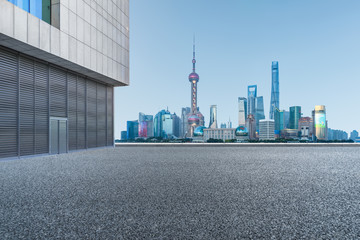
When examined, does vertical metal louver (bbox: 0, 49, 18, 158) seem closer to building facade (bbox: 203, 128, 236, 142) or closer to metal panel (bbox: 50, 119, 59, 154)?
metal panel (bbox: 50, 119, 59, 154)

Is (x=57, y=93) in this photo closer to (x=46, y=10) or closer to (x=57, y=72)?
(x=57, y=72)

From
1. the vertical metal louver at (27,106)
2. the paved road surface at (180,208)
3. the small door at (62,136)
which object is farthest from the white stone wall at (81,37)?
the paved road surface at (180,208)

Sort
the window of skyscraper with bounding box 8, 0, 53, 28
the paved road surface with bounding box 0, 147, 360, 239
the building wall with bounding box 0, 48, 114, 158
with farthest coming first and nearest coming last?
the window of skyscraper with bounding box 8, 0, 53, 28, the building wall with bounding box 0, 48, 114, 158, the paved road surface with bounding box 0, 147, 360, 239

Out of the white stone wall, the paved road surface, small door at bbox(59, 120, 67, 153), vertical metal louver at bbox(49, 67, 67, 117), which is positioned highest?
the white stone wall

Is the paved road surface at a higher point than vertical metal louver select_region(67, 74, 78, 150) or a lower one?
lower

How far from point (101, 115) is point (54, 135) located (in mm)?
7890

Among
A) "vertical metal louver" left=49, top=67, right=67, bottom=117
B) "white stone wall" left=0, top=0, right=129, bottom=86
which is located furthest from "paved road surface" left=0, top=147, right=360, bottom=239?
"vertical metal louver" left=49, top=67, right=67, bottom=117

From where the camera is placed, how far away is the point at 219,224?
4.47m

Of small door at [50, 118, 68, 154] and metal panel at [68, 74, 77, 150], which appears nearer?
small door at [50, 118, 68, 154]

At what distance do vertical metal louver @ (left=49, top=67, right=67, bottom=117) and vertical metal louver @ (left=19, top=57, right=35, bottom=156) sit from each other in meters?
1.92

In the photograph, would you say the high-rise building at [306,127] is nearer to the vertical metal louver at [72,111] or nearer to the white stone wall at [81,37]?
the white stone wall at [81,37]

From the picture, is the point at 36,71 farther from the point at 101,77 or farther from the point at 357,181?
the point at 357,181

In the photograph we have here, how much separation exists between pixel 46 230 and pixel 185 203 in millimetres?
2953

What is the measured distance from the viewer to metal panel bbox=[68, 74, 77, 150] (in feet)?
72.2
